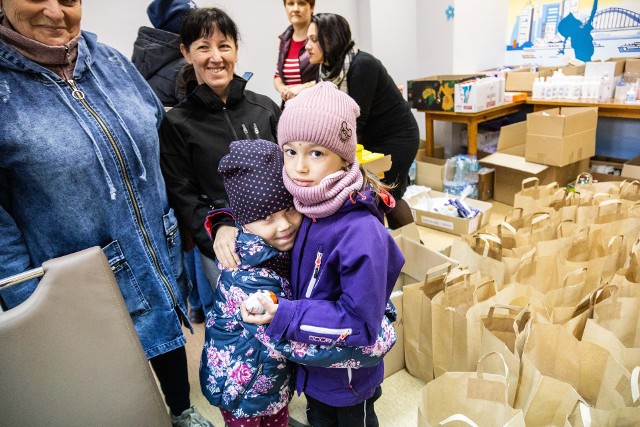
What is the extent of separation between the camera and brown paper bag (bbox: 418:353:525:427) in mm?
1092

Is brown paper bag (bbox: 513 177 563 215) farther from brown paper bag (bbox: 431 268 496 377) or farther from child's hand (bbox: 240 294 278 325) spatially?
child's hand (bbox: 240 294 278 325)

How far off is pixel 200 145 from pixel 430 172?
98.5 inches

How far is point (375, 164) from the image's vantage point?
203 centimetres

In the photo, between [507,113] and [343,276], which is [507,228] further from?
[507,113]

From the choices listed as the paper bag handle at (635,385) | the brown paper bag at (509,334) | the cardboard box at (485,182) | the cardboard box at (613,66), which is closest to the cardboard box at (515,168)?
the cardboard box at (485,182)

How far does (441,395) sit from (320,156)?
73cm

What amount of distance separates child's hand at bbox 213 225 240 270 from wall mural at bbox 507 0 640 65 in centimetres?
352

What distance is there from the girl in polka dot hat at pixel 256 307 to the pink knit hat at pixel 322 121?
108mm

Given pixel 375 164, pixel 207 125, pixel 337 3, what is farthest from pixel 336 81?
pixel 337 3

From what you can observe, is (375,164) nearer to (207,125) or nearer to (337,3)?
(207,125)

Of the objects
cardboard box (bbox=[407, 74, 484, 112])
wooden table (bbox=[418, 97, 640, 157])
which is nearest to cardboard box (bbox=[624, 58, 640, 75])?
wooden table (bbox=[418, 97, 640, 157])

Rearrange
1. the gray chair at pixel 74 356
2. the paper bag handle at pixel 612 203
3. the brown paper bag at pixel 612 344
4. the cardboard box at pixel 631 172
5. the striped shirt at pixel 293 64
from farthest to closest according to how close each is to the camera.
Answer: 1. the cardboard box at pixel 631 172
2. the striped shirt at pixel 293 64
3. the paper bag handle at pixel 612 203
4. the brown paper bag at pixel 612 344
5. the gray chair at pixel 74 356

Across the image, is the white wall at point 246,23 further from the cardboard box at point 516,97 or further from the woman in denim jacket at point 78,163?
the woman in denim jacket at point 78,163

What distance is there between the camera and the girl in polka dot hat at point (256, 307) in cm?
95
